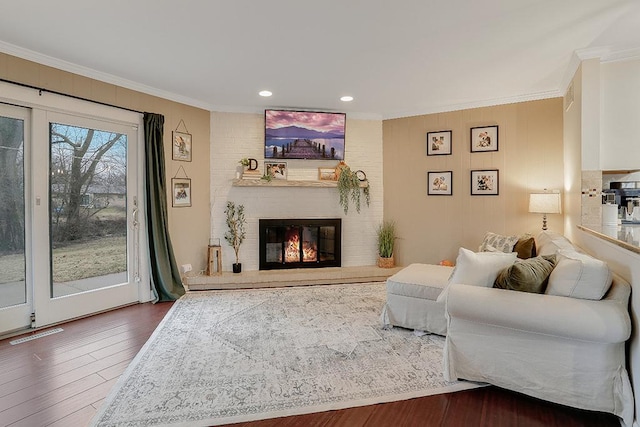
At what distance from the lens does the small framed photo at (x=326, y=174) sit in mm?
5188

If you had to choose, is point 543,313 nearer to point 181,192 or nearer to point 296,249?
point 296,249

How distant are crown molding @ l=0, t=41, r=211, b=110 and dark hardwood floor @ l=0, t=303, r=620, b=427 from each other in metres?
2.57

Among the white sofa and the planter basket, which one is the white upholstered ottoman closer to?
the white sofa

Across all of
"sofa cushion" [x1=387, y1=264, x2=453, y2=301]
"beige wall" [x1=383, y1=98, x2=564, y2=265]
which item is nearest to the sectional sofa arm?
"sofa cushion" [x1=387, y1=264, x2=453, y2=301]

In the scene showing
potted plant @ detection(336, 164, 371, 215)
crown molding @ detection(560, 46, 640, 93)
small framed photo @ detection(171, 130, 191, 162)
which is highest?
crown molding @ detection(560, 46, 640, 93)

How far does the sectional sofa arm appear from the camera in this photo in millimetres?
1805

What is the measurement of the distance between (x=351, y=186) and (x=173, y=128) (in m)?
2.62

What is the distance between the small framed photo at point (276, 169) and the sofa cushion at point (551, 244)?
11.0 ft

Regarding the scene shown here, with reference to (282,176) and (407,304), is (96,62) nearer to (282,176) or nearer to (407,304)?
(282,176)

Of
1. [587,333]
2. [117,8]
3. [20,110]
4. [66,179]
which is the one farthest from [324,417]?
[20,110]

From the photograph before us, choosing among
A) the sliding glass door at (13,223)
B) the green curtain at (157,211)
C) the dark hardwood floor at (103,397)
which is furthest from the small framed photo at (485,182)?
the sliding glass door at (13,223)

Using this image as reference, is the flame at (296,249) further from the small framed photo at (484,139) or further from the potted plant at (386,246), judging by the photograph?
the small framed photo at (484,139)

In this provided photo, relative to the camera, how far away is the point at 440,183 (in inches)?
196

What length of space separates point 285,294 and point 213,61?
2.80 metres
